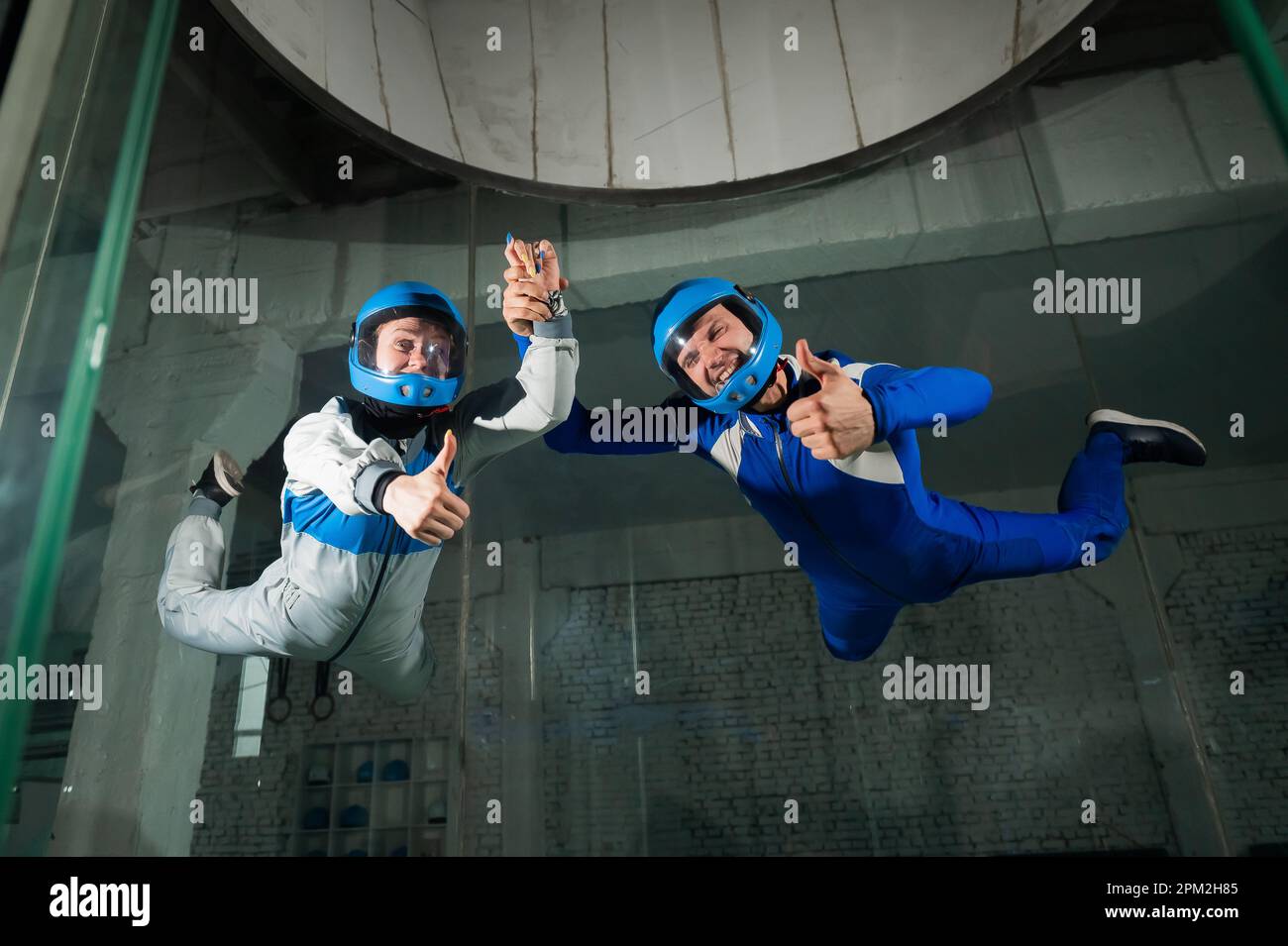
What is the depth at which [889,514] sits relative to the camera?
2145mm

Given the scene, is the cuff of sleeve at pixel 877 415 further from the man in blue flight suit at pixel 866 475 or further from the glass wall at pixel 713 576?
the glass wall at pixel 713 576

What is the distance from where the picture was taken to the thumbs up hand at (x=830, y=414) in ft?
6.15

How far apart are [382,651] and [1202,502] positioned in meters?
2.34

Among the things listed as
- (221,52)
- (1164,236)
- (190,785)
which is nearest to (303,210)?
(221,52)

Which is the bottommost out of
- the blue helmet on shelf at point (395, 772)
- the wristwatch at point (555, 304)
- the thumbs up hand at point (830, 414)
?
the blue helmet on shelf at point (395, 772)

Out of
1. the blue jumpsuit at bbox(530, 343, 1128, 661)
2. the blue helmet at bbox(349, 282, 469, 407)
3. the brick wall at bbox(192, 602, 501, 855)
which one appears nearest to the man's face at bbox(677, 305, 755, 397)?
the blue jumpsuit at bbox(530, 343, 1128, 661)

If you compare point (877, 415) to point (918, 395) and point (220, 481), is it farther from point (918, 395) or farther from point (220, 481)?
point (220, 481)

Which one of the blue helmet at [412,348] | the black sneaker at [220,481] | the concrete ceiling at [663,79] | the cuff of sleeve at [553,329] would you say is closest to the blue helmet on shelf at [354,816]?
the black sneaker at [220,481]

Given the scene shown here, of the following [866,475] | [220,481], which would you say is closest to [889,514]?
[866,475]

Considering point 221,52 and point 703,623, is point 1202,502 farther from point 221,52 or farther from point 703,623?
point 221,52

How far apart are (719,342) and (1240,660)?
1.63 m

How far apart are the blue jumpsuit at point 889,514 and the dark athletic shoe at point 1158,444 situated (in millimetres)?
38

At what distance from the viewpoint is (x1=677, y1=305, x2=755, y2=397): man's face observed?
2152mm
